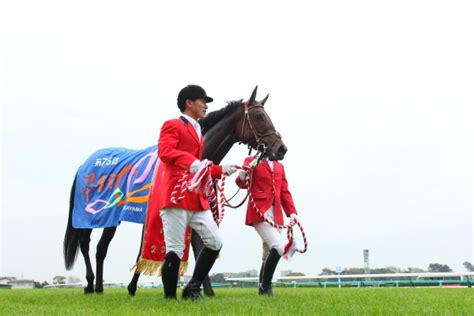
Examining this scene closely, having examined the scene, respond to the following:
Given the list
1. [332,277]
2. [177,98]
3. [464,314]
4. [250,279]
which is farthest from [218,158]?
[250,279]

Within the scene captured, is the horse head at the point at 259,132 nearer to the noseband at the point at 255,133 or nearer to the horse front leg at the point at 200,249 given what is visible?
the noseband at the point at 255,133

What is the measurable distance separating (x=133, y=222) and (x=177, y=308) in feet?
9.93

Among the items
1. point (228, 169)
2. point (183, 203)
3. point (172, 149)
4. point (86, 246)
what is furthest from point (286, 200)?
point (86, 246)

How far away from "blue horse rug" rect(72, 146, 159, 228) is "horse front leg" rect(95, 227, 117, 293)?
0.58 ft

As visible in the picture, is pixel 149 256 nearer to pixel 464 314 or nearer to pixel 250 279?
pixel 464 314

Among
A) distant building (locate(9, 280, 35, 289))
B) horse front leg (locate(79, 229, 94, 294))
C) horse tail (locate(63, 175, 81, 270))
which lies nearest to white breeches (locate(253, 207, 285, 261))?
horse front leg (locate(79, 229, 94, 294))

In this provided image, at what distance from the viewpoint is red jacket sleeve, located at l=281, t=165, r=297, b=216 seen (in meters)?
7.21

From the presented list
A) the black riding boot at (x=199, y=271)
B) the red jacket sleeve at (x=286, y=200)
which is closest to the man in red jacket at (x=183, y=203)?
the black riding boot at (x=199, y=271)

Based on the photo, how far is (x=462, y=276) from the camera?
529 inches

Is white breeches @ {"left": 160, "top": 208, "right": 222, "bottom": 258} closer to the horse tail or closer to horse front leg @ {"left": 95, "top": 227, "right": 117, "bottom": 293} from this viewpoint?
horse front leg @ {"left": 95, "top": 227, "right": 117, "bottom": 293}

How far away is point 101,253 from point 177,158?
370 centimetres

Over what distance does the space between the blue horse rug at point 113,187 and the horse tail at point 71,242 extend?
421 millimetres

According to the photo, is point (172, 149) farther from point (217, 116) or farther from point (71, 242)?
point (71, 242)

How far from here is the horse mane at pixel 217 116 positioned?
23.0 ft
